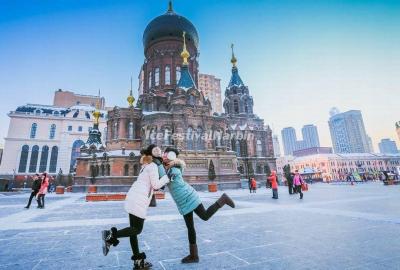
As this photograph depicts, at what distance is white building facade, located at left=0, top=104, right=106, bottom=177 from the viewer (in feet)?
179

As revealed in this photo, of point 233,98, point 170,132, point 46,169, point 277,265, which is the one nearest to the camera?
point 277,265

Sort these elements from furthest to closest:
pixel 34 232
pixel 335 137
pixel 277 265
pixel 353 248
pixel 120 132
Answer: pixel 335 137, pixel 120 132, pixel 34 232, pixel 353 248, pixel 277 265

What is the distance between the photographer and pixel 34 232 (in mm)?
5922

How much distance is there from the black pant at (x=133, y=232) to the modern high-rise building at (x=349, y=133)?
559 feet

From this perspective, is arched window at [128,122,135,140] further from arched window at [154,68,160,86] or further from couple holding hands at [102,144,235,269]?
couple holding hands at [102,144,235,269]

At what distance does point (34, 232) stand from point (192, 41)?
38.5 metres

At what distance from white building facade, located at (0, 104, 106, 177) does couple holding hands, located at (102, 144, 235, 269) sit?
57.7m

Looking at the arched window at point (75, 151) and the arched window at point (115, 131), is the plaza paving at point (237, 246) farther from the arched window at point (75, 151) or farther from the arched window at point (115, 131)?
the arched window at point (75, 151)

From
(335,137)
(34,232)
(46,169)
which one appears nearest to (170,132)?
(34,232)

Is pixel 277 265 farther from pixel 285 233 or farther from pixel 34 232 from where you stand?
pixel 34 232

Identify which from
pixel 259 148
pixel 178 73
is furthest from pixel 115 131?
pixel 259 148

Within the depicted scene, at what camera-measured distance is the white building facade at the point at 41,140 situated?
54.4m

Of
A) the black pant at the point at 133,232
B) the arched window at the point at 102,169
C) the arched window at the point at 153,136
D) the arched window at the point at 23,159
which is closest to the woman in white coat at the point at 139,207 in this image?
the black pant at the point at 133,232

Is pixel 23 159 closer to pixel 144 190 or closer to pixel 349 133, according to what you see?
pixel 144 190
